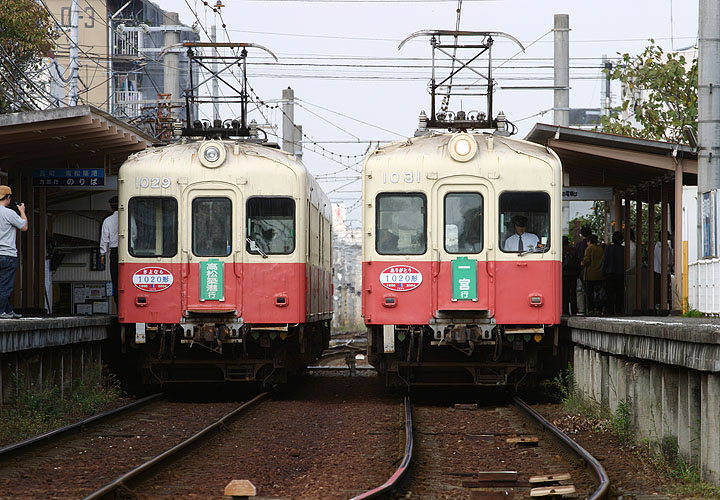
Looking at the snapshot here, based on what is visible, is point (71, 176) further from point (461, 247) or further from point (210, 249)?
point (461, 247)

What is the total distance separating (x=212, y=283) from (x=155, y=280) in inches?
28.1

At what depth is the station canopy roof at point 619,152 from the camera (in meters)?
15.1

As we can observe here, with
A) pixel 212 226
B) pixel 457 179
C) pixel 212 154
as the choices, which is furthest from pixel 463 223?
pixel 212 154

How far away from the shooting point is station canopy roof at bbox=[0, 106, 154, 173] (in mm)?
13523

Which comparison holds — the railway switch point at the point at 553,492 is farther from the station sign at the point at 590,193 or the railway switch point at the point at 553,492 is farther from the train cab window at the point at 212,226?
the station sign at the point at 590,193

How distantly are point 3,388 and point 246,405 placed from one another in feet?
9.65

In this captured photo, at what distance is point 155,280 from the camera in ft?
43.5

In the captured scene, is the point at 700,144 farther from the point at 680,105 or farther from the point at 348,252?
the point at 348,252

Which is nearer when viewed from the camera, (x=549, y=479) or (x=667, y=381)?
(x=549, y=479)

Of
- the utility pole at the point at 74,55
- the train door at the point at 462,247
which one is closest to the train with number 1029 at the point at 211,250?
the train door at the point at 462,247

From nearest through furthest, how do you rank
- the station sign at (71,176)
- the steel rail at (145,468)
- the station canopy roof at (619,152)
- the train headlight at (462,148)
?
the steel rail at (145,468) < the train headlight at (462,148) < the station canopy roof at (619,152) < the station sign at (71,176)

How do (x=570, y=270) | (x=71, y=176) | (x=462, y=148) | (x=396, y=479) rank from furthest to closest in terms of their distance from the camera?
(x=570, y=270) < (x=71, y=176) < (x=462, y=148) < (x=396, y=479)

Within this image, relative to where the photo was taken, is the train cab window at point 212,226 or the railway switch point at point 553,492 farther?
the train cab window at point 212,226

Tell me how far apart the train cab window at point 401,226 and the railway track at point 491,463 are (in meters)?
2.04
